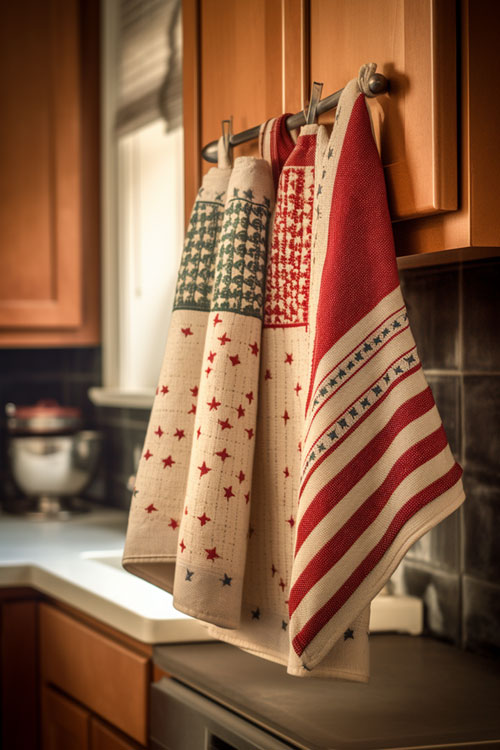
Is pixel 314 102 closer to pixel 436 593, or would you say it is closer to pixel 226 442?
pixel 226 442

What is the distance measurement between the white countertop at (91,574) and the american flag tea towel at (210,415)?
9.6 inches

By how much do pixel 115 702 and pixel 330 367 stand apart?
0.85m

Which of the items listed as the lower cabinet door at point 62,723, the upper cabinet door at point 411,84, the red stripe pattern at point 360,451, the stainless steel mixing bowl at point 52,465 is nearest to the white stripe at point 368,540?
the red stripe pattern at point 360,451

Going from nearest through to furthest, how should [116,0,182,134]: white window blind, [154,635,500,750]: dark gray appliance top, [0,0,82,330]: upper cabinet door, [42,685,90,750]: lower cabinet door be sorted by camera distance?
[154,635,500,750]: dark gray appliance top, [42,685,90,750]: lower cabinet door, [116,0,182,134]: white window blind, [0,0,82,330]: upper cabinet door

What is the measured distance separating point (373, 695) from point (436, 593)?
12.8 inches

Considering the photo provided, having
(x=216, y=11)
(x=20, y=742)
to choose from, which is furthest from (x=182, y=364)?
(x=20, y=742)

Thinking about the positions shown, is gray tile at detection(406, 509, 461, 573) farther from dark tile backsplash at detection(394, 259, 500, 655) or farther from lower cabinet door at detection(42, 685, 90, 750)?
lower cabinet door at detection(42, 685, 90, 750)

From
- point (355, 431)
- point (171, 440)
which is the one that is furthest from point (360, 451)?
point (171, 440)

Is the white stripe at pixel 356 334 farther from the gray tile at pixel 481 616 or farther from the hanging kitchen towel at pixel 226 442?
the gray tile at pixel 481 616

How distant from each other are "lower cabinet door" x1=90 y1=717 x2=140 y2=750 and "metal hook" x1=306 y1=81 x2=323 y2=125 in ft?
3.17

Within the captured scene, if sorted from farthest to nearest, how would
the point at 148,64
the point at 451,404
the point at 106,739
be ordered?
the point at 148,64, the point at 106,739, the point at 451,404

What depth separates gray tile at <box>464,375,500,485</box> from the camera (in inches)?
53.6

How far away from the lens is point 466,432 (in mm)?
1417

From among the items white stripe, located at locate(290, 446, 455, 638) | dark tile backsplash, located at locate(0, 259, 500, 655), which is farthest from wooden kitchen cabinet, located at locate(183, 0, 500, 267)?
dark tile backsplash, located at locate(0, 259, 500, 655)
